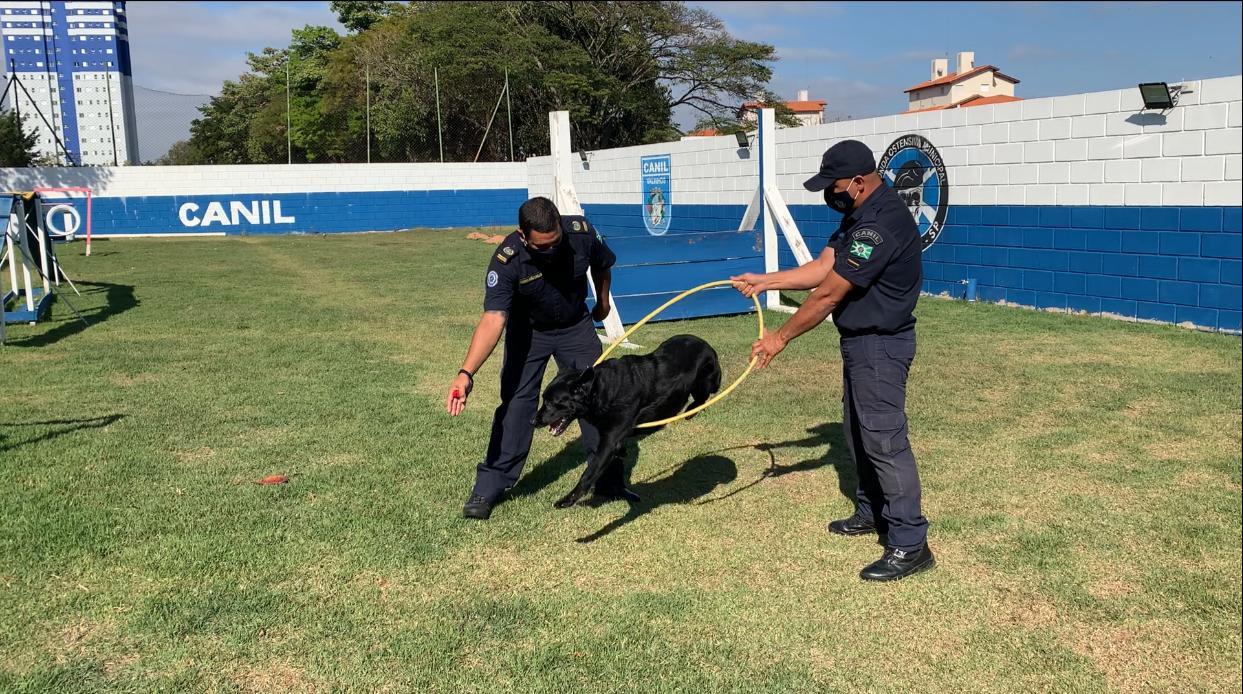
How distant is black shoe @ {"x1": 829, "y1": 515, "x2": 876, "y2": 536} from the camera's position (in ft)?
14.8

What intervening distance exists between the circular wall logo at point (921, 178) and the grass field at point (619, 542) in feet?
14.4

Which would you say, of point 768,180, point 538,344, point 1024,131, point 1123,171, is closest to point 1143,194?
point 1123,171

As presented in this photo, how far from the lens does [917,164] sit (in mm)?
12617

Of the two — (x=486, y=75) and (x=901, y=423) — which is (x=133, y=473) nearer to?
(x=901, y=423)

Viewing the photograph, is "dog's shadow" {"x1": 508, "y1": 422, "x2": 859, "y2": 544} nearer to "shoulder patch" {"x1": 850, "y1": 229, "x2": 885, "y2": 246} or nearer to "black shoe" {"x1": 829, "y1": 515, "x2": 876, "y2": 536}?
"black shoe" {"x1": 829, "y1": 515, "x2": 876, "y2": 536}

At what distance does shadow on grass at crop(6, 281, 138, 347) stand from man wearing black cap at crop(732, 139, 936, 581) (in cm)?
929

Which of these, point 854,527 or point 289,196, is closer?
point 854,527

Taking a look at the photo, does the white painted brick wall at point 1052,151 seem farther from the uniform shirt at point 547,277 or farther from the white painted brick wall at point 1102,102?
the uniform shirt at point 547,277

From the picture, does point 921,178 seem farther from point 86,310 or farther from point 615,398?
point 86,310

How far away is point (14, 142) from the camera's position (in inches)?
1025


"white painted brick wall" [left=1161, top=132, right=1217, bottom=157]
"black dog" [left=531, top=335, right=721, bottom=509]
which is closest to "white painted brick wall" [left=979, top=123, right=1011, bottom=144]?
"white painted brick wall" [left=1161, top=132, right=1217, bottom=157]

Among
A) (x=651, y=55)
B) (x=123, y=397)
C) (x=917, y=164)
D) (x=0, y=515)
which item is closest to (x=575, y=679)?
(x=0, y=515)

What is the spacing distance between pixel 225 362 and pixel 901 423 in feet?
23.4

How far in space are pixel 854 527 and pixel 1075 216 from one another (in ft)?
25.8
